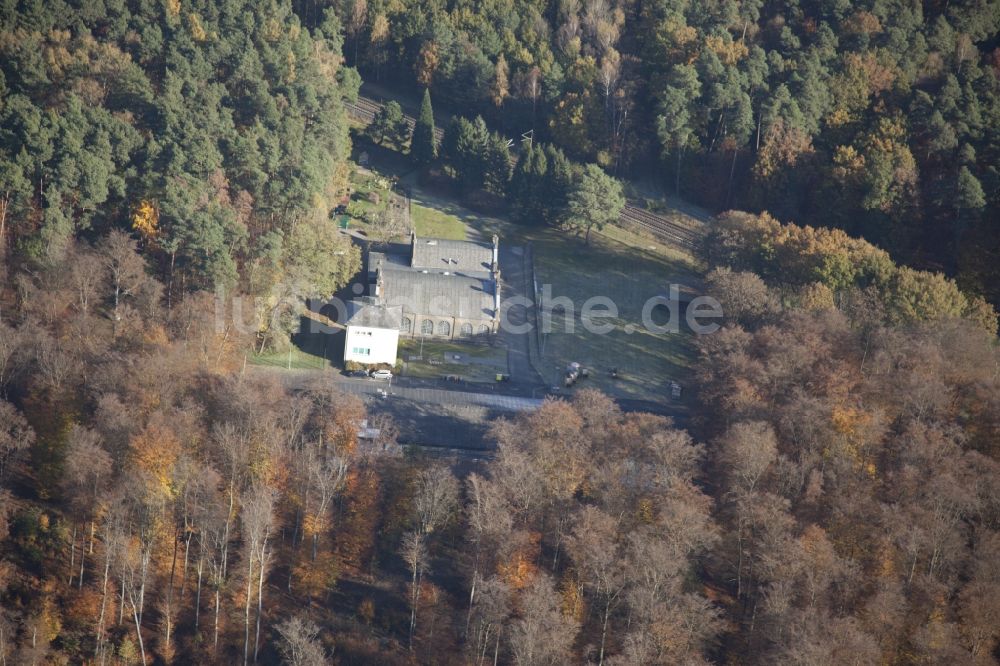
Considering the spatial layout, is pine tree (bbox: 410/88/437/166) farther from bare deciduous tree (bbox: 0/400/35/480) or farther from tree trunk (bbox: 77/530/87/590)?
tree trunk (bbox: 77/530/87/590)

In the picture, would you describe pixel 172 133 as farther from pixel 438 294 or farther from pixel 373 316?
pixel 438 294

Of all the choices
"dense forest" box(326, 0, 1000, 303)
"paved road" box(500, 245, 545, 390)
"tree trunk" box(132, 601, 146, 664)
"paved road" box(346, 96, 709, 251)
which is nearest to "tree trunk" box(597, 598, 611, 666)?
"paved road" box(500, 245, 545, 390)

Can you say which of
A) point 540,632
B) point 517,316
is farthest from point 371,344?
point 540,632

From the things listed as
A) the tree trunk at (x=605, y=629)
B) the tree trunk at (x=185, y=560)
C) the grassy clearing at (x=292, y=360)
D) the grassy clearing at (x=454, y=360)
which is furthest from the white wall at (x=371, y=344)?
the tree trunk at (x=605, y=629)

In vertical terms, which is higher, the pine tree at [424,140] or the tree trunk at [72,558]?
the pine tree at [424,140]

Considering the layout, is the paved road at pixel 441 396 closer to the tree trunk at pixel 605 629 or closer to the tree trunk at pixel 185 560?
the tree trunk at pixel 185 560

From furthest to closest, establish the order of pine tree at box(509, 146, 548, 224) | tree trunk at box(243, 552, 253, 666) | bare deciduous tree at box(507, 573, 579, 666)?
pine tree at box(509, 146, 548, 224)
tree trunk at box(243, 552, 253, 666)
bare deciduous tree at box(507, 573, 579, 666)

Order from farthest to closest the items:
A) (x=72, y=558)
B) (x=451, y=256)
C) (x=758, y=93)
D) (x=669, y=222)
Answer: (x=758, y=93) → (x=669, y=222) → (x=451, y=256) → (x=72, y=558)
